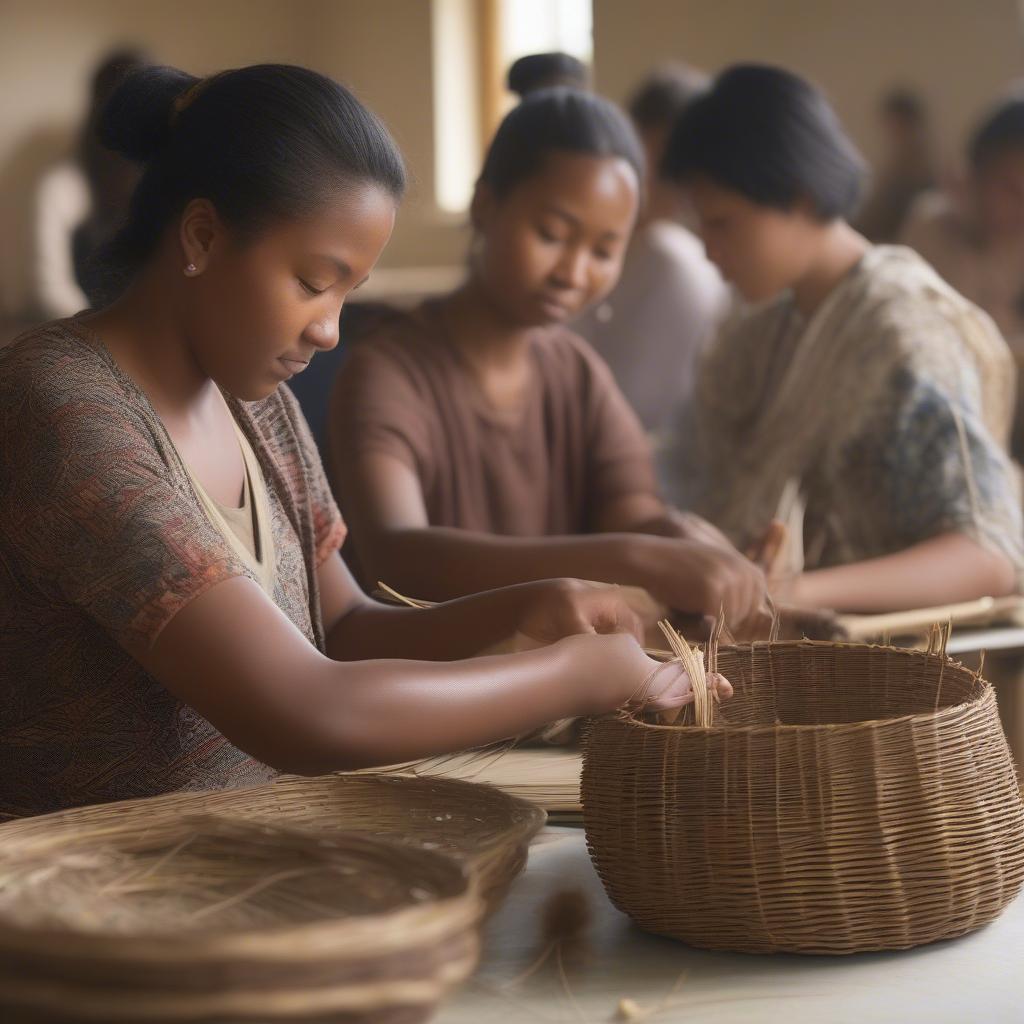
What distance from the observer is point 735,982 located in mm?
909

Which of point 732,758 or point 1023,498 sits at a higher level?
point 732,758

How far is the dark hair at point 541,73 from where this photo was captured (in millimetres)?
2480

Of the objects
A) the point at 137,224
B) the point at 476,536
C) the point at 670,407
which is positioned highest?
the point at 137,224

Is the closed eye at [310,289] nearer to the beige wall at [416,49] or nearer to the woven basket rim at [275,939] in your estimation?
the woven basket rim at [275,939]

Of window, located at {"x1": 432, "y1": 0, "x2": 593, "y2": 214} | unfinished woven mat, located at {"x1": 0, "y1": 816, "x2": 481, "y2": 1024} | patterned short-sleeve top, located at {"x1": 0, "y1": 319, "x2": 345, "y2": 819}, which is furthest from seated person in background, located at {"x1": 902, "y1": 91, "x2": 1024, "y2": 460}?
unfinished woven mat, located at {"x1": 0, "y1": 816, "x2": 481, "y2": 1024}

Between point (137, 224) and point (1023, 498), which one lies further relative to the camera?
point (1023, 498)

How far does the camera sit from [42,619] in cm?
116

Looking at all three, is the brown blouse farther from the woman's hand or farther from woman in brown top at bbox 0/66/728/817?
the woman's hand

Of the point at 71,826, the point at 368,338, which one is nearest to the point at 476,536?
the point at 368,338

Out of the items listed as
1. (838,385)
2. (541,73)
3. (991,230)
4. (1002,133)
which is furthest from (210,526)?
(991,230)

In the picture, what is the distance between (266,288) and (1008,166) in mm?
3792

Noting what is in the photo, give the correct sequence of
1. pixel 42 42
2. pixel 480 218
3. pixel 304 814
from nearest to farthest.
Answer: pixel 304 814 < pixel 480 218 < pixel 42 42

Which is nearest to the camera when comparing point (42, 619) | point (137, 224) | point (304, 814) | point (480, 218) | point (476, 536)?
point (304, 814)

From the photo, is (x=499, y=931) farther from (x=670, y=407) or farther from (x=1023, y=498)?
(x=670, y=407)
